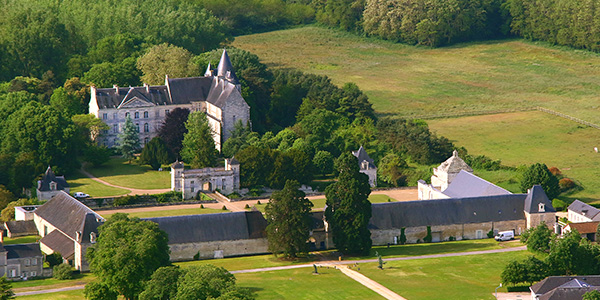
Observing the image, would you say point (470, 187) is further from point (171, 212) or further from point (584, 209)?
point (171, 212)

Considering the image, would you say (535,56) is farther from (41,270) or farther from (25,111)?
(41,270)

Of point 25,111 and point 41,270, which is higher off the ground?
point 25,111

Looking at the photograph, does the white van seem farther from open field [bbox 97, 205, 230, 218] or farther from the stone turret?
open field [bbox 97, 205, 230, 218]

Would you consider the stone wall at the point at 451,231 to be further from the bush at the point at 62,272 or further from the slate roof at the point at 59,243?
the bush at the point at 62,272

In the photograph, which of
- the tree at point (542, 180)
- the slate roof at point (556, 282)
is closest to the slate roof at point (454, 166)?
the tree at point (542, 180)

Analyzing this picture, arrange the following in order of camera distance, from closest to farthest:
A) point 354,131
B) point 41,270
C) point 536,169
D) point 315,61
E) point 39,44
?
point 41,270 → point 536,169 → point 354,131 → point 39,44 → point 315,61

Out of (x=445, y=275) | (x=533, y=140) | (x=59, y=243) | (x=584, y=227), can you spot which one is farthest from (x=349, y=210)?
(x=533, y=140)

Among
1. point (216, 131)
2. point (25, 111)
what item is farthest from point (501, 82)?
point (25, 111)
